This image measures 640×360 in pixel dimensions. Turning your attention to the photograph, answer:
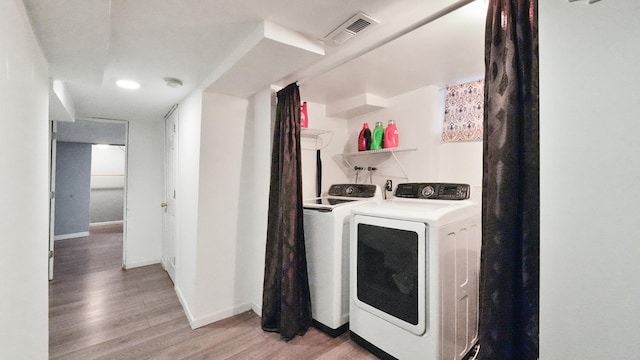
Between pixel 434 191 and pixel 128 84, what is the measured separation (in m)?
2.98

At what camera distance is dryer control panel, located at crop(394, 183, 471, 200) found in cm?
215

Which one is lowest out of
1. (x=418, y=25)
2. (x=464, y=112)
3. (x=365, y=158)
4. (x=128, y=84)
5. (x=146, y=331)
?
(x=146, y=331)

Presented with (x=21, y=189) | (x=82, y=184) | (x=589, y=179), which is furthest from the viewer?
(x=82, y=184)

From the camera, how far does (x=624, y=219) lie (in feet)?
1.98

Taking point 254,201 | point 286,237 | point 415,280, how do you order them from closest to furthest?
point 415,280 < point 286,237 < point 254,201

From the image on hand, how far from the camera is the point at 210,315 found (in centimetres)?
240

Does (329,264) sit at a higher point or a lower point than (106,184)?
lower

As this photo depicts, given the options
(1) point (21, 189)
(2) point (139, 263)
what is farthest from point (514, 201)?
(2) point (139, 263)

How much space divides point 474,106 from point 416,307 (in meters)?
1.76

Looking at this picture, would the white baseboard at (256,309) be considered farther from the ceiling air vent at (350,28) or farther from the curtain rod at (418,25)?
the ceiling air vent at (350,28)

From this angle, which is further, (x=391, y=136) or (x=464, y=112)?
(x=391, y=136)

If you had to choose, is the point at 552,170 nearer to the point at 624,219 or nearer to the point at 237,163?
the point at 624,219

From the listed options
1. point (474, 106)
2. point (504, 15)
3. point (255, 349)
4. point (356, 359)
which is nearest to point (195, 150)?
point (255, 349)

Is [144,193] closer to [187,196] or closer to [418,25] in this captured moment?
[187,196]
